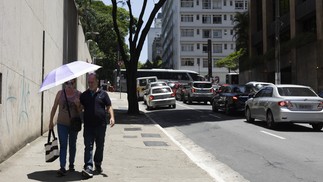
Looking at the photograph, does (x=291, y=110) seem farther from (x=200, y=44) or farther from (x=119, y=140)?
(x=200, y=44)

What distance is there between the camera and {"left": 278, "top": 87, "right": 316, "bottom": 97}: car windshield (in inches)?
635

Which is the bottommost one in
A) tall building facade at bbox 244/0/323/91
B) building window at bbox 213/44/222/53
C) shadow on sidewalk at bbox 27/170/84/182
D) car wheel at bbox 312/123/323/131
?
shadow on sidewalk at bbox 27/170/84/182

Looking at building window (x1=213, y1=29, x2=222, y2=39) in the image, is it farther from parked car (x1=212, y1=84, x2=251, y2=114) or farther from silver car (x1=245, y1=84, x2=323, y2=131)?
silver car (x1=245, y1=84, x2=323, y2=131)

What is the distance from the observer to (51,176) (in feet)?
25.7

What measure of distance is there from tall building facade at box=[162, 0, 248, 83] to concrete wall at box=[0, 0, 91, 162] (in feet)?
266

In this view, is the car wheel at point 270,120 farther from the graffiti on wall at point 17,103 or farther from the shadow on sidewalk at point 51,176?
the shadow on sidewalk at point 51,176

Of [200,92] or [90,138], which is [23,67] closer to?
[90,138]

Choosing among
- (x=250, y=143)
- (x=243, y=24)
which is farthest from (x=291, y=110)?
(x=243, y=24)

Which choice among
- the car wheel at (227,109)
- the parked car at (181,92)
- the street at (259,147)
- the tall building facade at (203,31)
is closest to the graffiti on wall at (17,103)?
the street at (259,147)

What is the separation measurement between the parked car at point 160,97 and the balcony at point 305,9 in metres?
13.7

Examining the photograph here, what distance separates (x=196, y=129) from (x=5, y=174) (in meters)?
9.84

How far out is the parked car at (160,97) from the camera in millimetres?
27922

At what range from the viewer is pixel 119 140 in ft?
43.4

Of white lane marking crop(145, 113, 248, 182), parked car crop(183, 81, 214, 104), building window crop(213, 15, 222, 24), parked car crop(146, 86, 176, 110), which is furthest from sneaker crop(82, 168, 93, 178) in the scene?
building window crop(213, 15, 222, 24)
